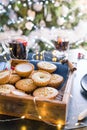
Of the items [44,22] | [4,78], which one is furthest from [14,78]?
[44,22]

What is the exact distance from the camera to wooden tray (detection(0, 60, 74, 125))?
870 millimetres

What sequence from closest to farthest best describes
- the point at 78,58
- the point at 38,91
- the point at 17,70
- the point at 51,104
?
the point at 51,104
the point at 38,91
the point at 17,70
the point at 78,58

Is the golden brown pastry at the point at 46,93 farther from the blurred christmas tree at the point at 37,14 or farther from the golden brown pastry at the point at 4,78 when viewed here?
the blurred christmas tree at the point at 37,14

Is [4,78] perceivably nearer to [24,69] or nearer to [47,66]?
[24,69]

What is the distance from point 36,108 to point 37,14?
3.25 feet

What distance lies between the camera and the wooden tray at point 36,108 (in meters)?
0.87

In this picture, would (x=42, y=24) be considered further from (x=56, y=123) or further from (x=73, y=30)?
(x=56, y=123)

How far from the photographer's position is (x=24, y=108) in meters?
0.91

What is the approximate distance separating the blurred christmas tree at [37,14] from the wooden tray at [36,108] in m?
0.92

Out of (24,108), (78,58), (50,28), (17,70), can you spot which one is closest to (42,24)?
(50,28)

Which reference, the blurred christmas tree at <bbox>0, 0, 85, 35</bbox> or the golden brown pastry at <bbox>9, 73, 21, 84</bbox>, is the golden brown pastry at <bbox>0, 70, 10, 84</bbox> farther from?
the blurred christmas tree at <bbox>0, 0, 85, 35</bbox>

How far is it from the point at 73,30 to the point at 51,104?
39.7 inches

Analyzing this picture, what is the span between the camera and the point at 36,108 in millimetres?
894

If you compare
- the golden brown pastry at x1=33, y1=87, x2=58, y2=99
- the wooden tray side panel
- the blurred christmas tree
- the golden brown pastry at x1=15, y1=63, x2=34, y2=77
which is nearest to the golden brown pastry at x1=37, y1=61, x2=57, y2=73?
the golden brown pastry at x1=15, y1=63, x2=34, y2=77
